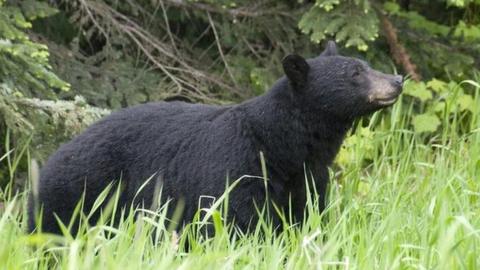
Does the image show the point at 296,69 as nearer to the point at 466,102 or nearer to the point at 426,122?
the point at 426,122

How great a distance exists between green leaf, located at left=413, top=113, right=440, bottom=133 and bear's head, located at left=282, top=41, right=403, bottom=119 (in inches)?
75.5

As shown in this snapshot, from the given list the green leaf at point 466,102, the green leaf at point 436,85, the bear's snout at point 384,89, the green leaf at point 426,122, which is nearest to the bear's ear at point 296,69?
the bear's snout at point 384,89

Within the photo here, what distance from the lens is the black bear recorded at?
16.5 feet

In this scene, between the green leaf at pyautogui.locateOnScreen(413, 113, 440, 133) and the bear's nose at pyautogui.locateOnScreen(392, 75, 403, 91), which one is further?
the green leaf at pyautogui.locateOnScreen(413, 113, 440, 133)

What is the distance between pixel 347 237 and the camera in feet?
13.6

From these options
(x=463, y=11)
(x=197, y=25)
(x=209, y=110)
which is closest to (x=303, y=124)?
(x=209, y=110)

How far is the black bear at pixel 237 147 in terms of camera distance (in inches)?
198

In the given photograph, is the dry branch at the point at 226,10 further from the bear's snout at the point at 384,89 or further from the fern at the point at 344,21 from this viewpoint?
the bear's snout at the point at 384,89

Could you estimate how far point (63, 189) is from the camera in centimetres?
536

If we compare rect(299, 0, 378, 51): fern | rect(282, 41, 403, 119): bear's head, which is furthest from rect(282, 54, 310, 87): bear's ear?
rect(299, 0, 378, 51): fern

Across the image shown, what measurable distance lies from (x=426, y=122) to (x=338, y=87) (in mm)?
2134

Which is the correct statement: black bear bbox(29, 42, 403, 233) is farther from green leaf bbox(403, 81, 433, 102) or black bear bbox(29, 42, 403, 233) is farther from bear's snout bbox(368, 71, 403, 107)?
green leaf bbox(403, 81, 433, 102)

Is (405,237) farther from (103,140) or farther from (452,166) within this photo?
(103,140)

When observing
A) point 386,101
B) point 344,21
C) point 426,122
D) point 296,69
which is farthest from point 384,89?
point 426,122
